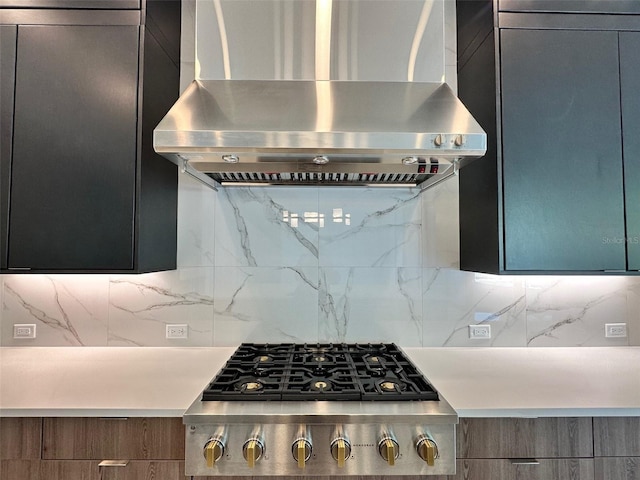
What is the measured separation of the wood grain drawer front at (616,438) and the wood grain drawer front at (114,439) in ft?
4.37

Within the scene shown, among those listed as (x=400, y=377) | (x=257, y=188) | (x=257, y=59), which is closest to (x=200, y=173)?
(x=257, y=188)

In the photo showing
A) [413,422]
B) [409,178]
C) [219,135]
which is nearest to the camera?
[413,422]

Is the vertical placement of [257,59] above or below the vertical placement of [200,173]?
above

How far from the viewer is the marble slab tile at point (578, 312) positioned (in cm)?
184

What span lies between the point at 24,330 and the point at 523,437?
2199mm

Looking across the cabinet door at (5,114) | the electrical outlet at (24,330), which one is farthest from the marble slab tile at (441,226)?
the electrical outlet at (24,330)

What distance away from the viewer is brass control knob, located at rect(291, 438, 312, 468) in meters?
1.02

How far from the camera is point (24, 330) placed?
5.89ft

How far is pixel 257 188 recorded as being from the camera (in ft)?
6.07

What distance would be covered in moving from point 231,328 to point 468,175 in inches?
54.7

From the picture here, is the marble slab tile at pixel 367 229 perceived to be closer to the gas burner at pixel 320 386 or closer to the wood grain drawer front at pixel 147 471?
the gas burner at pixel 320 386

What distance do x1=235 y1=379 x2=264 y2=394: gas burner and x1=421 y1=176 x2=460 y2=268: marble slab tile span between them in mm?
1024

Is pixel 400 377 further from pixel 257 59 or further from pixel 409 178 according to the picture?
pixel 257 59

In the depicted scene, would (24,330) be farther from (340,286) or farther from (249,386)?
(340,286)
